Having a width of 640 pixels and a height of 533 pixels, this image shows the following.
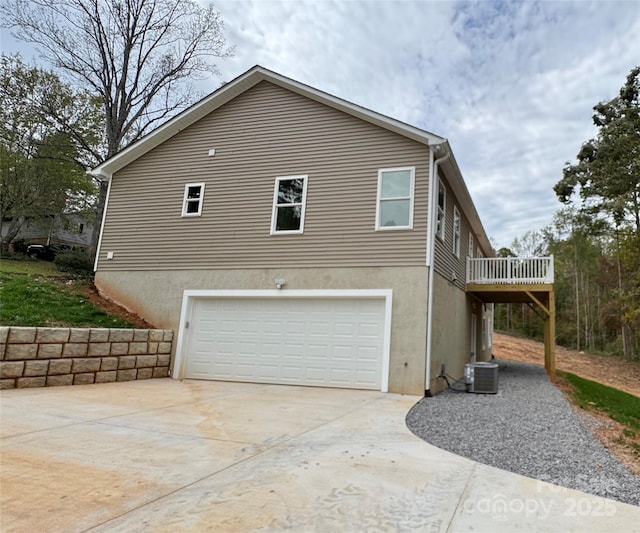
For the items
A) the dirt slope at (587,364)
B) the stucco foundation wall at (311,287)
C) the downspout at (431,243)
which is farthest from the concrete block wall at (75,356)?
the dirt slope at (587,364)

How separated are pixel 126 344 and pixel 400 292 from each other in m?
5.60

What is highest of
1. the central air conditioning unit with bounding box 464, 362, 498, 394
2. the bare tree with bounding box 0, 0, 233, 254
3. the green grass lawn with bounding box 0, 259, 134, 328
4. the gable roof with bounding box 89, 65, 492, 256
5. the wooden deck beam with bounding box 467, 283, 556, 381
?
the bare tree with bounding box 0, 0, 233, 254

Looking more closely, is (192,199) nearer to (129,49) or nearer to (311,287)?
(311,287)

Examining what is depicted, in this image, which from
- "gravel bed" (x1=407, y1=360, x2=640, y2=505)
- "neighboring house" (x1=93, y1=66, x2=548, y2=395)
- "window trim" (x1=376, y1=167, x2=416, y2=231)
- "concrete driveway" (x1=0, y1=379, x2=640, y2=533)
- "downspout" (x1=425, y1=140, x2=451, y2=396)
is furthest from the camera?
"window trim" (x1=376, y1=167, x2=416, y2=231)

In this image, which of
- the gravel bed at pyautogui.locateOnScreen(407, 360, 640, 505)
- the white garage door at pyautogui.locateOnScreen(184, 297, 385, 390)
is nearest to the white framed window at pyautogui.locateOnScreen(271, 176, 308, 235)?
the white garage door at pyautogui.locateOnScreen(184, 297, 385, 390)

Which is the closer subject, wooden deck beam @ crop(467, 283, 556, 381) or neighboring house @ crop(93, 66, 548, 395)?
neighboring house @ crop(93, 66, 548, 395)

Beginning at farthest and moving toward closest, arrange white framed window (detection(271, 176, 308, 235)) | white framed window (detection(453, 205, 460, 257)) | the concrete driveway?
white framed window (detection(453, 205, 460, 257)) → white framed window (detection(271, 176, 308, 235)) → the concrete driveway

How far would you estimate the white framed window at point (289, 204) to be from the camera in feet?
31.4

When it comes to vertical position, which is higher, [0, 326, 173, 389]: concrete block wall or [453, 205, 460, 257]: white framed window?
[453, 205, 460, 257]: white framed window

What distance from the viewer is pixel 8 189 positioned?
68.9ft

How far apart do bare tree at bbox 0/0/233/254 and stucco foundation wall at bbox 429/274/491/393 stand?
1306 cm

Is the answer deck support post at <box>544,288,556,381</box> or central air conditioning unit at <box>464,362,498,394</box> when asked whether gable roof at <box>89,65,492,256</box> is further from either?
central air conditioning unit at <box>464,362,498,394</box>

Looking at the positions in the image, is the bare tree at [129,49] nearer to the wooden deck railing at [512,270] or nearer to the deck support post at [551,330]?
the wooden deck railing at [512,270]

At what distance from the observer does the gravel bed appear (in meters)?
3.37
